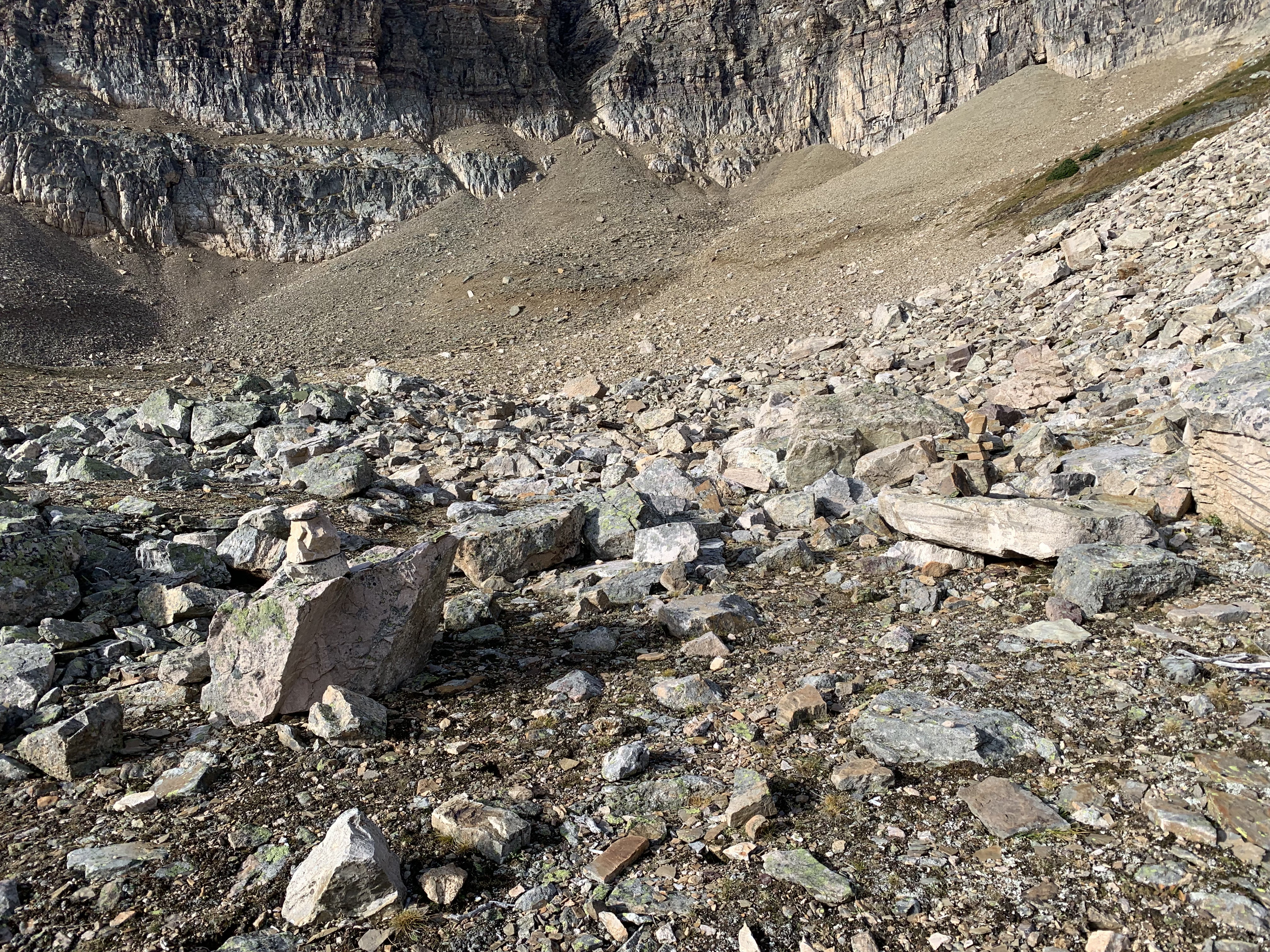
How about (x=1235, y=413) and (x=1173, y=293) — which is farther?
(x=1173, y=293)

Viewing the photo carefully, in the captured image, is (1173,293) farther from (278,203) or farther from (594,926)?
(278,203)

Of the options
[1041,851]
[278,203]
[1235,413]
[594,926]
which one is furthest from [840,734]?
[278,203]

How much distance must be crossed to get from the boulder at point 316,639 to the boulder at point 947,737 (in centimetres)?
299

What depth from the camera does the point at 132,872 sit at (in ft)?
10.4

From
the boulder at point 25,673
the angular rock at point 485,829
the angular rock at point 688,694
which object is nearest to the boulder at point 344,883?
the angular rock at point 485,829

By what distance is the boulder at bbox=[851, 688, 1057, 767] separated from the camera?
3.65m

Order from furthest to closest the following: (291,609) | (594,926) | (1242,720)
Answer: (291,609)
(1242,720)
(594,926)

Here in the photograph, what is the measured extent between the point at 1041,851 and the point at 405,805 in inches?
117

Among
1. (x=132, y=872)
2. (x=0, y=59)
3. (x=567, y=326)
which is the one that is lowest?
(x=132, y=872)

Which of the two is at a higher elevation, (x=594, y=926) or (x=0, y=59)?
(x=0, y=59)

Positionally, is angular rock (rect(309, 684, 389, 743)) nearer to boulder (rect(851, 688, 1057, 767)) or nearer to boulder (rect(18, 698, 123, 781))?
boulder (rect(18, 698, 123, 781))

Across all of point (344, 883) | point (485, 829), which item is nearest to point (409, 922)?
point (344, 883)

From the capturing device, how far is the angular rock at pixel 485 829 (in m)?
3.24

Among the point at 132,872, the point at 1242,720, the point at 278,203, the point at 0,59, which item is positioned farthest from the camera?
the point at 278,203
